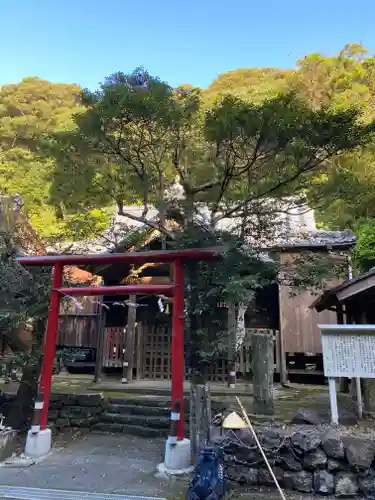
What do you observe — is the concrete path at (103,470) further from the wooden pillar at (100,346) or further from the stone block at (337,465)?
the wooden pillar at (100,346)

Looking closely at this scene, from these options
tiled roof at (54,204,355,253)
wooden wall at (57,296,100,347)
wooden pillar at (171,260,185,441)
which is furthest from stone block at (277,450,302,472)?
wooden wall at (57,296,100,347)

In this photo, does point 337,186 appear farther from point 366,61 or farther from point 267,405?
point 366,61

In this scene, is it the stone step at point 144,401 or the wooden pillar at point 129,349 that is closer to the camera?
the stone step at point 144,401

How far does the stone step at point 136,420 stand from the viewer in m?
8.80

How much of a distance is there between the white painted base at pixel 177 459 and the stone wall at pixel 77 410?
341 centimetres

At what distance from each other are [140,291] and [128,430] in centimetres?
358

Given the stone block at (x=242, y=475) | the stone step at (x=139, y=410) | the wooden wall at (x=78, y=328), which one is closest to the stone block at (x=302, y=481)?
the stone block at (x=242, y=475)

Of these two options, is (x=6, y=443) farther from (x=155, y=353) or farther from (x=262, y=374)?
(x=155, y=353)

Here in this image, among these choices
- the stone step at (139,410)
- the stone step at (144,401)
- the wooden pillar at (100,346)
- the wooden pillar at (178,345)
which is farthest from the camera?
the wooden pillar at (100,346)

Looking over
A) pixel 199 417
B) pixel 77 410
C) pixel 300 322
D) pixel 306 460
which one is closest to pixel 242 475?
pixel 306 460

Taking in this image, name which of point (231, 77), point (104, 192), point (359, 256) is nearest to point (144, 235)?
point (104, 192)

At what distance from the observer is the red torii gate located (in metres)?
6.99

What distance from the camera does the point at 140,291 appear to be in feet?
25.5

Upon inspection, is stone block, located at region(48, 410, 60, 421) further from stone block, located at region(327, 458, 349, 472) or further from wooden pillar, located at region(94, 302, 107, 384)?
stone block, located at region(327, 458, 349, 472)
